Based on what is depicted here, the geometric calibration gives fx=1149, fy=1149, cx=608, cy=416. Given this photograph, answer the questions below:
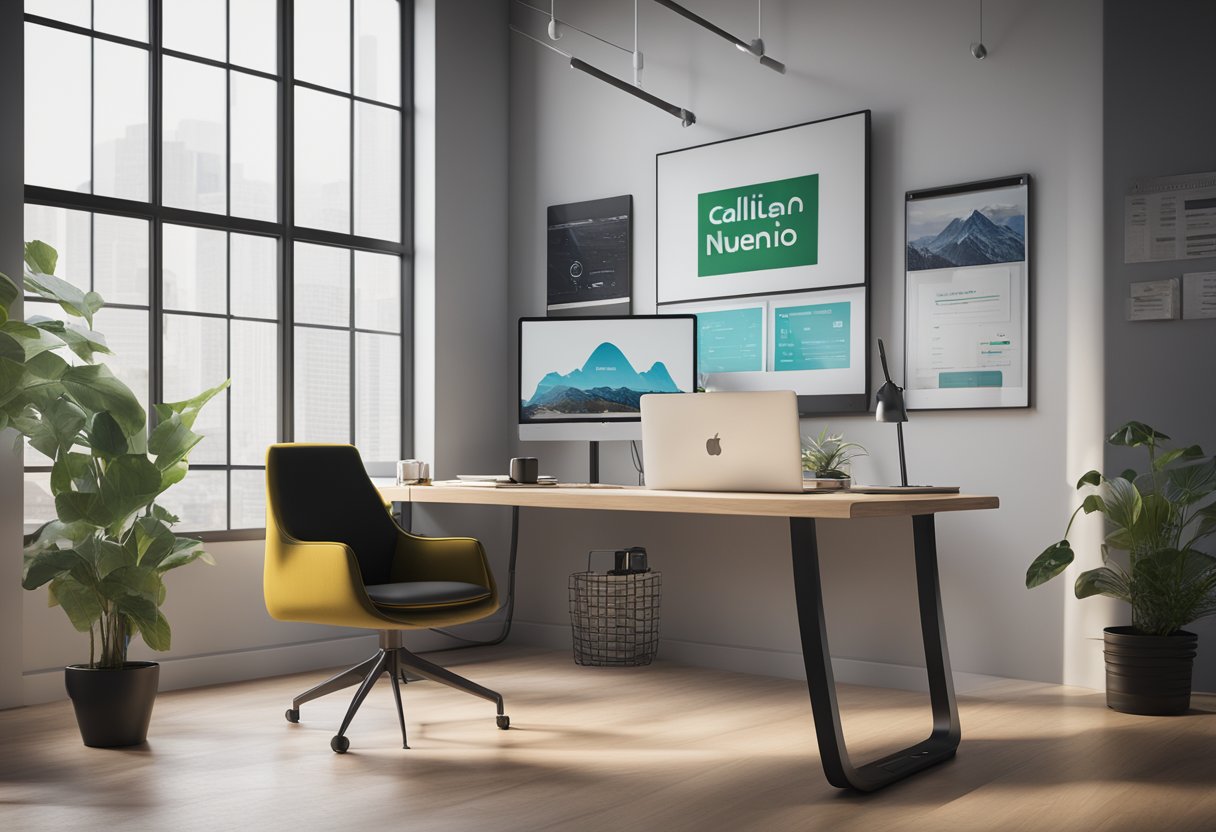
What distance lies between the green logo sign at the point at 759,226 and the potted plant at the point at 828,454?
0.70m

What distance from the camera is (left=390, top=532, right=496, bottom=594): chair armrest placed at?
378 centimetres

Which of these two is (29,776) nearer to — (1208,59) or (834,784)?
(834,784)

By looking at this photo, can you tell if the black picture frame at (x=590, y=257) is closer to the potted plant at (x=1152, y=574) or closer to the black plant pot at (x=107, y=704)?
the potted plant at (x=1152, y=574)

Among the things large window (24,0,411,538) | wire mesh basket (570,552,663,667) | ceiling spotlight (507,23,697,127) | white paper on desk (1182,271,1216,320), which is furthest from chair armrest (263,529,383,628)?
white paper on desk (1182,271,1216,320)

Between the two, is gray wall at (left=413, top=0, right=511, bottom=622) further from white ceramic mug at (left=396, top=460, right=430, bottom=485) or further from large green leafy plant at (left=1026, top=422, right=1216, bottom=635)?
large green leafy plant at (left=1026, top=422, right=1216, bottom=635)

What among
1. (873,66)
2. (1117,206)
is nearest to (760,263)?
(873,66)

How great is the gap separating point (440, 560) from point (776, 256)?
73.0 inches

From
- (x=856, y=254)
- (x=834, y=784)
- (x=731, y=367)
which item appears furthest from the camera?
(x=731, y=367)

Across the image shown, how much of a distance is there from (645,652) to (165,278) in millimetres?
2426

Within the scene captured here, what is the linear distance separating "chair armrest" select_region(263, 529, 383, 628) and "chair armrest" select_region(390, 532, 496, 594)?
500mm

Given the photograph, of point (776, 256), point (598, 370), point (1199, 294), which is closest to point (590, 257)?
point (598, 370)

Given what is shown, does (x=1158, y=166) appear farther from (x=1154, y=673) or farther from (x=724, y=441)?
(x=724, y=441)

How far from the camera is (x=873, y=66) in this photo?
4418 mm

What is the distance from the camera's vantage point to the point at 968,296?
13.6 feet
